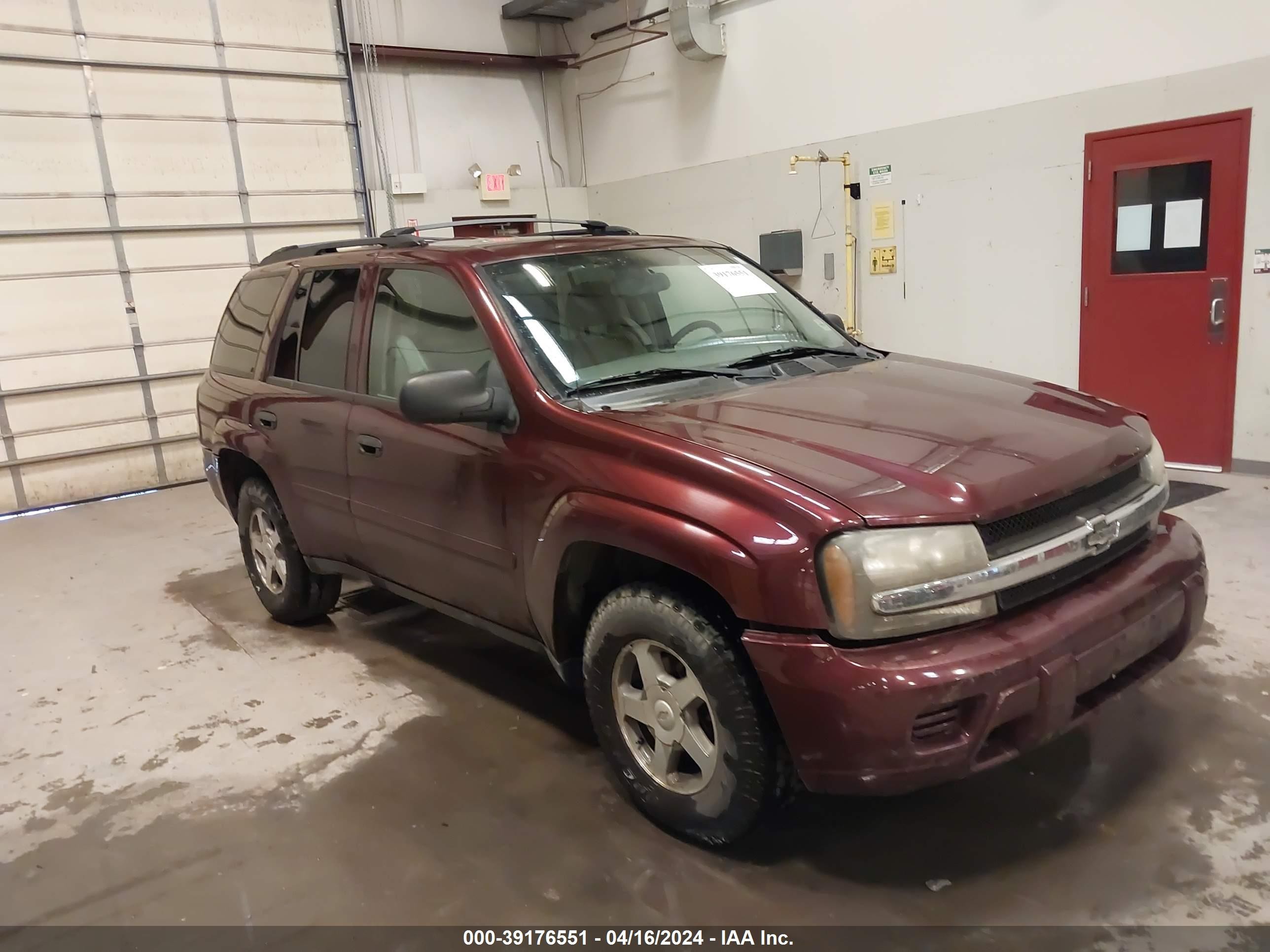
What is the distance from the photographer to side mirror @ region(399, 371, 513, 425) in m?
2.53

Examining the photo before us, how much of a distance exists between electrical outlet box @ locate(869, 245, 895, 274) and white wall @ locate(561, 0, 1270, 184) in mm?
927

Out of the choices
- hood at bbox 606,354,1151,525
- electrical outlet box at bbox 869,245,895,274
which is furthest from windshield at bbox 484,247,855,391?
electrical outlet box at bbox 869,245,895,274

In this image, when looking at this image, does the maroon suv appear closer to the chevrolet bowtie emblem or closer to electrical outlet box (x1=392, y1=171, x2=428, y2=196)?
the chevrolet bowtie emblem

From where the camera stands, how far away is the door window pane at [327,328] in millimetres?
3447

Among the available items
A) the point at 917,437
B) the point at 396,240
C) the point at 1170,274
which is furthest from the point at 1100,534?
the point at 1170,274

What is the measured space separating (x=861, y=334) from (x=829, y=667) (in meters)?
6.29

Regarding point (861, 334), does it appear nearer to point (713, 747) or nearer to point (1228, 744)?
point (1228, 744)

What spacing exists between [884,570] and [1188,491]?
447 cm

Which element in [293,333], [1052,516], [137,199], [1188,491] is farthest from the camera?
[137,199]

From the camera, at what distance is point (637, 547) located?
7.40 ft

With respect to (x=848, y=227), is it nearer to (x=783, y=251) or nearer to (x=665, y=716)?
(x=783, y=251)

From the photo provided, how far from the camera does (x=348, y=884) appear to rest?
7.83 feet

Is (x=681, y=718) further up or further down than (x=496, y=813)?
further up

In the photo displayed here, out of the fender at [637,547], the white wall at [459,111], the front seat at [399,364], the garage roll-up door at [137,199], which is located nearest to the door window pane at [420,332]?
the front seat at [399,364]
